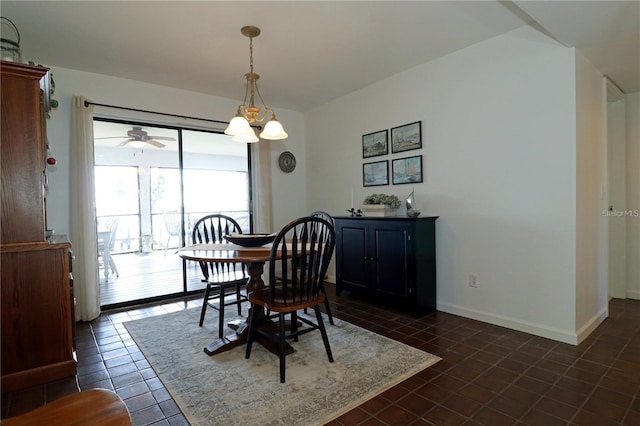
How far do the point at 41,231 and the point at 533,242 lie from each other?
357 cm

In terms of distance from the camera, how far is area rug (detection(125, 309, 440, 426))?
1728 millimetres

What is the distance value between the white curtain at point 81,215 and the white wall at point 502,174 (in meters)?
3.20

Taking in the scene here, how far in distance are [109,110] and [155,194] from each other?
1326mm

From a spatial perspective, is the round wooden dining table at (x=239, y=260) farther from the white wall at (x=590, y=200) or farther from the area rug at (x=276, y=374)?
the white wall at (x=590, y=200)

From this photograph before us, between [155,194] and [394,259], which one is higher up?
[155,194]

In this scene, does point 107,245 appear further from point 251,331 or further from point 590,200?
point 590,200

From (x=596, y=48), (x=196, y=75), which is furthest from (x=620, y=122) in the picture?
(x=196, y=75)

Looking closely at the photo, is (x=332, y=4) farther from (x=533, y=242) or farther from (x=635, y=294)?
(x=635, y=294)

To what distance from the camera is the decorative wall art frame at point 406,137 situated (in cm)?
345

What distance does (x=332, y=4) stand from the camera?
2330 millimetres

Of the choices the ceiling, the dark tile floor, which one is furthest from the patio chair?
the ceiling

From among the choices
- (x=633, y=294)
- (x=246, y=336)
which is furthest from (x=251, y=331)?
(x=633, y=294)

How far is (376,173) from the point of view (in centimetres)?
393

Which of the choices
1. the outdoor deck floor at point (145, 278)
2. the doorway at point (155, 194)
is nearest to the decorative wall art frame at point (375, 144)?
the doorway at point (155, 194)
